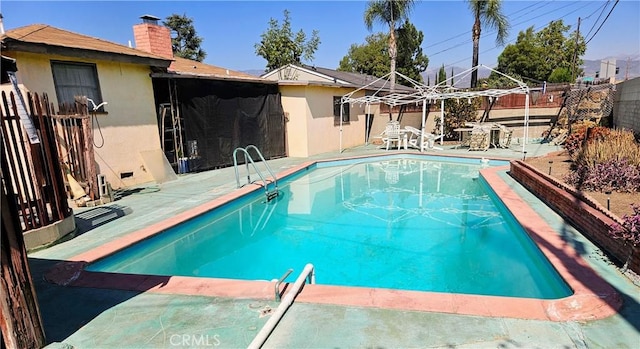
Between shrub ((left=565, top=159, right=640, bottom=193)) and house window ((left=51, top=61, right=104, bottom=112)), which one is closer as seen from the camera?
shrub ((left=565, top=159, right=640, bottom=193))

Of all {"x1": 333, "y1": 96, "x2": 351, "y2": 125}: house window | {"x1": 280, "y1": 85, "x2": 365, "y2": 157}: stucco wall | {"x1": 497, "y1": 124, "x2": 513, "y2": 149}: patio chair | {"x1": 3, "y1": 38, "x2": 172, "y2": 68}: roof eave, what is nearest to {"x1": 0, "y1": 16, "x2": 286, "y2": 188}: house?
{"x1": 3, "y1": 38, "x2": 172, "y2": 68}: roof eave

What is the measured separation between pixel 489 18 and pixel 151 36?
56.4ft

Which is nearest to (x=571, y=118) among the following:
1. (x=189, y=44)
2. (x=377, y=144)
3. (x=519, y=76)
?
(x=377, y=144)

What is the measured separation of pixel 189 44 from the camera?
35094mm

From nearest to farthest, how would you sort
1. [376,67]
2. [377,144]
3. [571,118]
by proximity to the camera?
[571,118] < [377,144] < [376,67]

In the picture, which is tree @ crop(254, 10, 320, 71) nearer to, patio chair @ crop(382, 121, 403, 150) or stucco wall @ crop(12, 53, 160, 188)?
patio chair @ crop(382, 121, 403, 150)

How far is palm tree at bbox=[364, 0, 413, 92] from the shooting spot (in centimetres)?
1725

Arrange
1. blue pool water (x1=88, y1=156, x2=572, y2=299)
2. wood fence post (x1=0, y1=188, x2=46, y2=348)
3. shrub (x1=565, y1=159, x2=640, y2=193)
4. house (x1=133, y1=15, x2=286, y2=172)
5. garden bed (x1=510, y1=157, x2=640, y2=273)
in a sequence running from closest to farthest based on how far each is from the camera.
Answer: wood fence post (x1=0, y1=188, x2=46, y2=348) → garden bed (x1=510, y1=157, x2=640, y2=273) → blue pool water (x1=88, y1=156, x2=572, y2=299) → shrub (x1=565, y1=159, x2=640, y2=193) → house (x1=133, y1=15, x2=286, y2=172)

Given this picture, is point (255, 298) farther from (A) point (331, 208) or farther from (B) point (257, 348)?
(A) point (331, 208)

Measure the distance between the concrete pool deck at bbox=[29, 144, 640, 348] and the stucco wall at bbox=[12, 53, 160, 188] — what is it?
5164mm

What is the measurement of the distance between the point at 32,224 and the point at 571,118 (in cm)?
1663

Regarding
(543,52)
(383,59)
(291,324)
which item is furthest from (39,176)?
(543,52)
